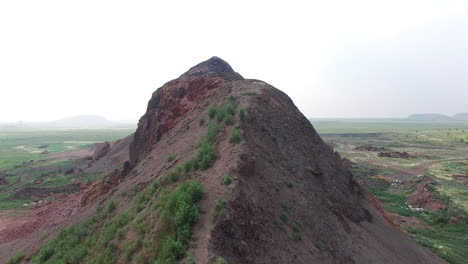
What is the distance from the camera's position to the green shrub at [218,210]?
937 cm

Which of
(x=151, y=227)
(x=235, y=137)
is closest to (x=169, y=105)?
(x=235, y=137)

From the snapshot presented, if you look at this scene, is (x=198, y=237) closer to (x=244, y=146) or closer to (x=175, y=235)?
(x=175, y=235)

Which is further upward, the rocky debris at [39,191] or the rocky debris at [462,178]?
the rocky debris at [39,191]

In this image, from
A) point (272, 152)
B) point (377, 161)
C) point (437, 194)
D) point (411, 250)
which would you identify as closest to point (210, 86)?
point (272, 152)

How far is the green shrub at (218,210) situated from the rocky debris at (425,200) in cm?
2998

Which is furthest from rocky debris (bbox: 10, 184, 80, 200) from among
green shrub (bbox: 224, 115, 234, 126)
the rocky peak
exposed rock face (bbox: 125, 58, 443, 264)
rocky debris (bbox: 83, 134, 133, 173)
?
green shrub (bbox: 224, 115, 234, 126)

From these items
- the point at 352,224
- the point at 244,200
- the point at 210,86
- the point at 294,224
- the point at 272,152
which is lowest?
the point at 352,224

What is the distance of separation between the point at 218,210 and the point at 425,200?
3221cm

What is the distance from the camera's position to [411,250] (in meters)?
16.2

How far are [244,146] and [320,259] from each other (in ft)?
16.5

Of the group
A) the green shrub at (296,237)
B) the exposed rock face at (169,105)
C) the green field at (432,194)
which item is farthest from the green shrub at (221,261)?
the green field at (432,194)

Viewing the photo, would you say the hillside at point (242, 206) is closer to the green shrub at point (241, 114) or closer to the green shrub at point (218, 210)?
the green shrub at point (218, 210)

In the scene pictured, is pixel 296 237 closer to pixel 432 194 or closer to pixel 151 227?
pixel 151 227

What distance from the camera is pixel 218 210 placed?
9.59 metres
